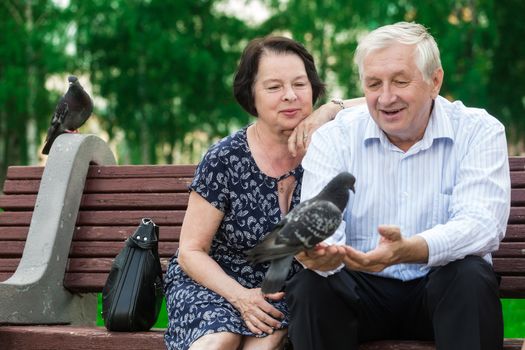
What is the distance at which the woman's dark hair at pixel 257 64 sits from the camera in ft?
14.6

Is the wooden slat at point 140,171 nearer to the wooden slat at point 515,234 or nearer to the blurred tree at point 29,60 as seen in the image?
the wooden slat at point 515,234

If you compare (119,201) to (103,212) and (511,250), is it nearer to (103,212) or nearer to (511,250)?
(103,212)

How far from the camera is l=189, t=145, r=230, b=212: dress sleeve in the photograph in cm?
431

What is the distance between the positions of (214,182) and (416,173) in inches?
35.9

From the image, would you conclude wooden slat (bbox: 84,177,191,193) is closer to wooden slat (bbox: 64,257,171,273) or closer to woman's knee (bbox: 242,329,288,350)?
wooden slat (bbox: 64,257,171,273)

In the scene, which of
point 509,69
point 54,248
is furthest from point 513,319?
point 509,69

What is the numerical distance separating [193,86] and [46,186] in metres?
18.7

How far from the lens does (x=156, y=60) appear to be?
920 inches

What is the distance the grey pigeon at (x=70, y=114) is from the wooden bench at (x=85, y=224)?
61.5 inches

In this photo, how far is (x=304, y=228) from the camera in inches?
132

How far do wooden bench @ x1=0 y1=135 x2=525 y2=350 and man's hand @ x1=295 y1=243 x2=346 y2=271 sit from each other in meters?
1.46

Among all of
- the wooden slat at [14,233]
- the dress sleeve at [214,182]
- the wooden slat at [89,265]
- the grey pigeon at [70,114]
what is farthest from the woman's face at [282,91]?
the grey pigeon at [70,114]

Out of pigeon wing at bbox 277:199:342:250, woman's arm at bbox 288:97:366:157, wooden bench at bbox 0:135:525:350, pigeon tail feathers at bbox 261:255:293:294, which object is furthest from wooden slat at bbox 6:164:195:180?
pigeon wing at bbox 277:199:342:250

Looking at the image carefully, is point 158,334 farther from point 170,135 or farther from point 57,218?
point 170,135
